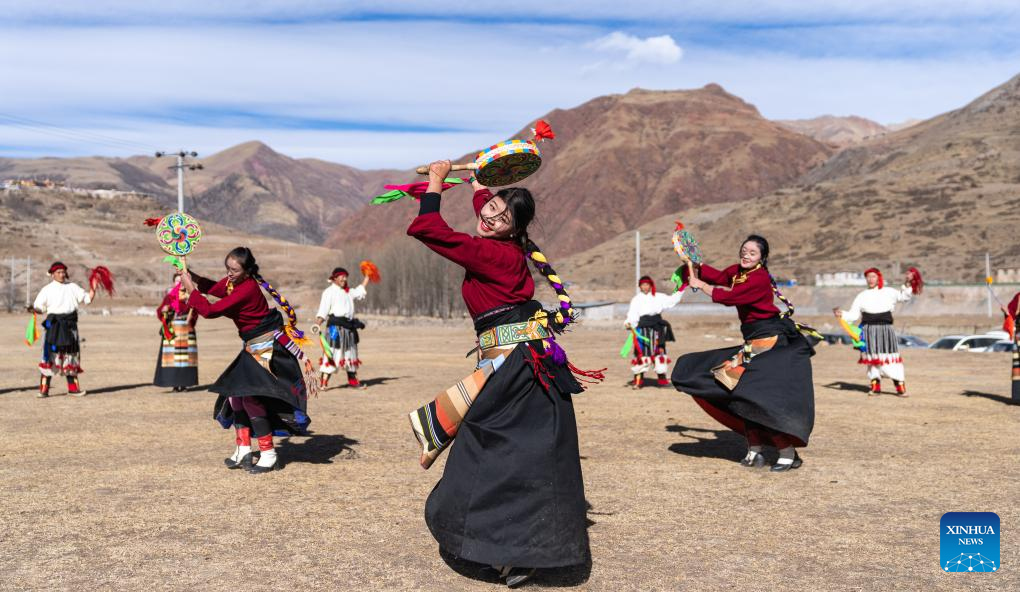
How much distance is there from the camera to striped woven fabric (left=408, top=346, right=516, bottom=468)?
503cm

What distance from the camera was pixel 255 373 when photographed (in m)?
7.89

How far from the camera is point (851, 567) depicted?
5.13m

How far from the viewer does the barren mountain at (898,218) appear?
71.2 metres

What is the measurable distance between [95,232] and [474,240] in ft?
477

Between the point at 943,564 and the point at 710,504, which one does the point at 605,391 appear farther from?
the point at 943,564

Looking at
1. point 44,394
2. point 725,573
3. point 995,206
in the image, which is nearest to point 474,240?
point 725,573

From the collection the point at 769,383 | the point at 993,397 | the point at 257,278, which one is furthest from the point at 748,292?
the point at 993,397

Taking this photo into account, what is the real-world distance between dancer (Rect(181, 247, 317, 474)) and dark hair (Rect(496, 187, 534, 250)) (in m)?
3.38

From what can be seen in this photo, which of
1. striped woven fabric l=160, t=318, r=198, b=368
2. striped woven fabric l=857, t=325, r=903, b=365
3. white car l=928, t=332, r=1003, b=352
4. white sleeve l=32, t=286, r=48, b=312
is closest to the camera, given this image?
white sleeve l=32, t=286, r=48, b=312

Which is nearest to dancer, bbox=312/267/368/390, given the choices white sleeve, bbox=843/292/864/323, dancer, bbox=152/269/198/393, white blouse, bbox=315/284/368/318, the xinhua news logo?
white blouse, bbox=315/284/368/318

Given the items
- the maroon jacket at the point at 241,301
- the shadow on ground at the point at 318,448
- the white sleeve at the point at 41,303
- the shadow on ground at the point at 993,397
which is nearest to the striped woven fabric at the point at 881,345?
the shadow on ground at the point at 993,397

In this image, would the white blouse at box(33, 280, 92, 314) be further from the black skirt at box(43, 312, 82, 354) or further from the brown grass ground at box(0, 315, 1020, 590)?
the brown grass ground at box(0, 315, 1020, 590)

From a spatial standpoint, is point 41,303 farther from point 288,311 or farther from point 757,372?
point 757,372

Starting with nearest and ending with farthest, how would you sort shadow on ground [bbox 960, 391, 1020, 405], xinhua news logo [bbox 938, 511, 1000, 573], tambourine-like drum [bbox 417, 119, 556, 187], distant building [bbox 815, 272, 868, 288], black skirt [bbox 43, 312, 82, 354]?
xinhua news logo [bbox 938, 511, 1000, 573], tambourine-like drum [bbox 417, 119, 556, 187], shadow on ground [bbox 960, 391, 1020, 405], black skirt [bbox 43, 312, 82, 354], distant building [bbox 815, 272, 868, 288]
